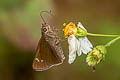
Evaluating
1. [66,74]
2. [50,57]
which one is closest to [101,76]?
[66,74]

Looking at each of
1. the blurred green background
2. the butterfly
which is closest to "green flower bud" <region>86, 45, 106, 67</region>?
the butterfly

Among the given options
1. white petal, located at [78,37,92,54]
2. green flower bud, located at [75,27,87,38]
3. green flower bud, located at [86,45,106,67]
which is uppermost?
green flower bud, located at [75,27,87,38]

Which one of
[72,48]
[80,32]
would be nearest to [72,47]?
[72,48]

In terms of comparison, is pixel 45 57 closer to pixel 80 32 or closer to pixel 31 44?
pixel 80 32

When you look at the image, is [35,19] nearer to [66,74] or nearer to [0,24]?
[0,24]

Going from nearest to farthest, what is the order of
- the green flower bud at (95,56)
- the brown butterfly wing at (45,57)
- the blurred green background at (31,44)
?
the green flower bud at (95,56), the brown butterfly wing at (45,57), the blurred green background at (31,44)

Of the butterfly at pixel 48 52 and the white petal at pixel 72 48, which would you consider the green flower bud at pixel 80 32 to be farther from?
the butterfly at pixel 48 52

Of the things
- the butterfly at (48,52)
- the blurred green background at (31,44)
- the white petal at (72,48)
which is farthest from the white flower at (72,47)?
the blurred green background at (31,44)

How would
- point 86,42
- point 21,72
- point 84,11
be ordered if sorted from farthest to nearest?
point 84,11, point 21,72, point 86,42

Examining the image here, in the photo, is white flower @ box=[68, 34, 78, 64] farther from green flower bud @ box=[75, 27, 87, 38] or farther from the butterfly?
the butterfly
